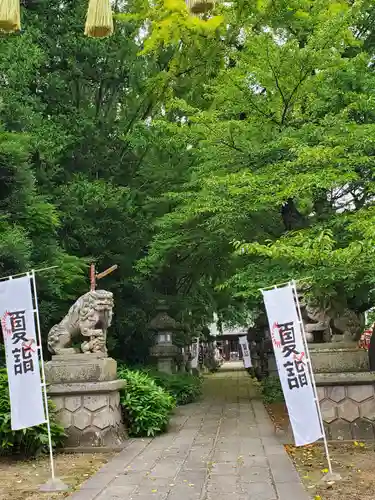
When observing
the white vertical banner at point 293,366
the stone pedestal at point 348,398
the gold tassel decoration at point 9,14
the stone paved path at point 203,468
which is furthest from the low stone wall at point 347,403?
the gold tassel decoration at point 9,14

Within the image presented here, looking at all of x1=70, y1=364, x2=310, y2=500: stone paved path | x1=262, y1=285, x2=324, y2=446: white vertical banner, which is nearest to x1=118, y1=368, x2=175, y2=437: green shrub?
x1=70, y1=364, x2=310, y2=500: stone paved path

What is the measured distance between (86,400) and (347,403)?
4136mm

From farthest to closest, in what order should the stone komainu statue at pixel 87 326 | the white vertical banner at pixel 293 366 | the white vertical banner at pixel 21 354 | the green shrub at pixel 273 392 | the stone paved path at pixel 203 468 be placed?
the green shrub at pixel 273 392 → the stone komainu statue at pixel 87 326 → the white vertical banner at pixel 21 354 → the white vertical banner at pixel 293 366 → the stone paved path at pixel 203 468

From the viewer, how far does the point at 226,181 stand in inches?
388

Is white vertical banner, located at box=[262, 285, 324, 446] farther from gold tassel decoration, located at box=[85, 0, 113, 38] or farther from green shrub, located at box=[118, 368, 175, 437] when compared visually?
gold tassel decoration, located at box=[85, 0, 113, 38]

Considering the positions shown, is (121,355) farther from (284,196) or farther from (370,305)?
(284,196)

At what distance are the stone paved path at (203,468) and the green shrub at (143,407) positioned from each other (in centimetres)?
28

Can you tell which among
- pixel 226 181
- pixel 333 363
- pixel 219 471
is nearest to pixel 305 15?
pixel 226 181

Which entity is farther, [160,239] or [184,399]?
[184,399]

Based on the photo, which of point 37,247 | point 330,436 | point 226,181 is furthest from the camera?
point 37,247

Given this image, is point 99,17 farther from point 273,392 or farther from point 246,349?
point 246,349

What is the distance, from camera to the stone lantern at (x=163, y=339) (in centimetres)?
1662

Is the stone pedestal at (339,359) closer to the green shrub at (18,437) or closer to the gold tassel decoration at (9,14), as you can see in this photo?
the green shrub at (18,437)

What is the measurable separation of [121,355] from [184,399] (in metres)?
2.68
